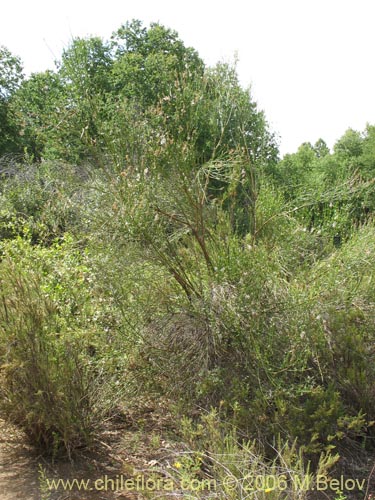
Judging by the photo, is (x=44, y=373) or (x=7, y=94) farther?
(x=7, y=94)

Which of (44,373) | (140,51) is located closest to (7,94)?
(140,51)

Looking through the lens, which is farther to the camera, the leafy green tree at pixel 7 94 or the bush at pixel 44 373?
the leafy green tree at pixel 7 94

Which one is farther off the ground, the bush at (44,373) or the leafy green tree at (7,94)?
the leafy green tree at (7,94)

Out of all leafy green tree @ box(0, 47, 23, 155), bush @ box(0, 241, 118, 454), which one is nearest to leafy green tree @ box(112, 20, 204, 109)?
leafy green tree @ box(0, 47, 23, 155)

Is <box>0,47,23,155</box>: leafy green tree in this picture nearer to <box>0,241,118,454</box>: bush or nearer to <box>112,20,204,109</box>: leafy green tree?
<box>112,20,204,109</box>: leafy green tree

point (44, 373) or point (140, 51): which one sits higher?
point (140, 51)

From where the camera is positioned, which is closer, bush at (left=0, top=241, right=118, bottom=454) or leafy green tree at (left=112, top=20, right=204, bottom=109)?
bush at (left=0, top=241, right=118, bottom=454)

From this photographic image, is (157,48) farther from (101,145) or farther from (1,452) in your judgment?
(1,452)

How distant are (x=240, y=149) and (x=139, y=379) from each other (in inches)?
82.3

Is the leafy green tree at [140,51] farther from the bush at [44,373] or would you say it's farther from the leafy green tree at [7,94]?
the bush at [44,373]

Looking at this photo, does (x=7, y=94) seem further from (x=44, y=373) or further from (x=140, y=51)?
(x=44, y=373)

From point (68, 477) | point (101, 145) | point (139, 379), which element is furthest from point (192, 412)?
point (101, 145)

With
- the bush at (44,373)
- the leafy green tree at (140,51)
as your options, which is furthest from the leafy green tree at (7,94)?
the bush at (44,373)

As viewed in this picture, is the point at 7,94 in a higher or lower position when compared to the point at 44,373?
higher
